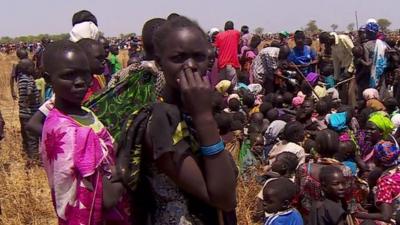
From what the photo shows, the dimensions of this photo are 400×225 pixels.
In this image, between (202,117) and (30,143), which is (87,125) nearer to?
(202,117)

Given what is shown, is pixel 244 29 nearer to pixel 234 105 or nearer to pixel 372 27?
pixel 372 27

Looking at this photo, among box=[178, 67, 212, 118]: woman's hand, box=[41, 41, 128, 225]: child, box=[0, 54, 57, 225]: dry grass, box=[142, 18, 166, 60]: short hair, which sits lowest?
box=[0, 54, 57, 225]: dry grass

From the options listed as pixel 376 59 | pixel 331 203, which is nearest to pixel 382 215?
pixel 331 203

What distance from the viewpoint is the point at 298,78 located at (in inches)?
363

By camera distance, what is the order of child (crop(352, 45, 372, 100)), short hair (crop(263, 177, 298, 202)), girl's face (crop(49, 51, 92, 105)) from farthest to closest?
child (crop(352, 45, 372, 100)), short hair (crop(263, 177, 298, 202)), girl's face (crop(49, 51, 92, 105))

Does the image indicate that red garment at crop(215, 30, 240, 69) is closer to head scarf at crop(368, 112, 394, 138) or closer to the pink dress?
head scarf at crop(368, 112, 394, 138)

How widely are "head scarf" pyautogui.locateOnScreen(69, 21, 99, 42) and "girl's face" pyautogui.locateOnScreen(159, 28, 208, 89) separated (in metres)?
2.46

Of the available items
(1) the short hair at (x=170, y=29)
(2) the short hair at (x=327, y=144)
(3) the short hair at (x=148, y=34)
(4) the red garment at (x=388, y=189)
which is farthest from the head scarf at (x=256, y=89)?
(1) the short hair at (x=170, y=29)

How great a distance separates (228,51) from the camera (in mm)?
10336

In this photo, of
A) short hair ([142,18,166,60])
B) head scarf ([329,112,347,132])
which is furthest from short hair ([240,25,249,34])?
short hair ([142,18,166,60])

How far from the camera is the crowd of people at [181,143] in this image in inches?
69.3

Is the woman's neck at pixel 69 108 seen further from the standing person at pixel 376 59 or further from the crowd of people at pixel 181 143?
the standing person at pixel 376 59

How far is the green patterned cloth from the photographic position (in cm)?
268

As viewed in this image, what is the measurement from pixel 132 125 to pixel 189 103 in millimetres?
245
